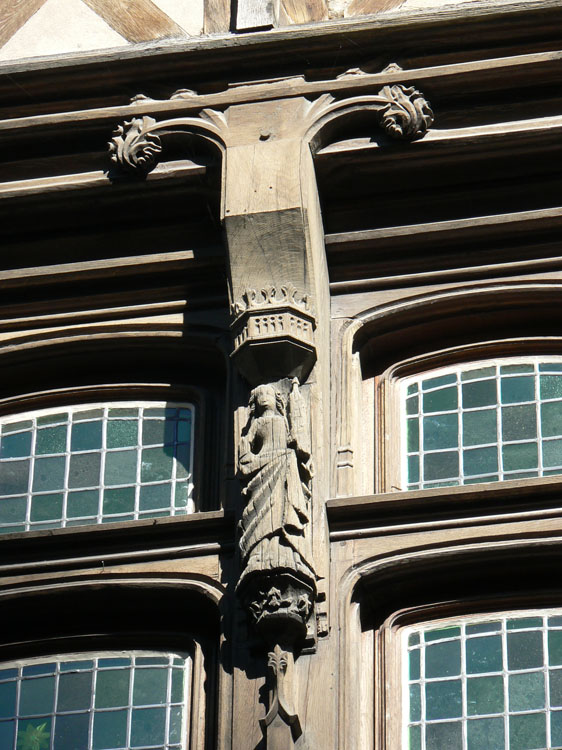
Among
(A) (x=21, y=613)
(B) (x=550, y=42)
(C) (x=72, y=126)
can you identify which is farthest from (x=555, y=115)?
(A) (x=21, y=613)

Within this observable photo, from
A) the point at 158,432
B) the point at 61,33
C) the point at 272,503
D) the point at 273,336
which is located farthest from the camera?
the point at 61,33

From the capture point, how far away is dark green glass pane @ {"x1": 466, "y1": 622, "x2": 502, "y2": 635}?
29.1 feet

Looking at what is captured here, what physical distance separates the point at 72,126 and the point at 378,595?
8.37 ft

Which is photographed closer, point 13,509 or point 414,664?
point 414,664

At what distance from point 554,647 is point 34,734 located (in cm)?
190

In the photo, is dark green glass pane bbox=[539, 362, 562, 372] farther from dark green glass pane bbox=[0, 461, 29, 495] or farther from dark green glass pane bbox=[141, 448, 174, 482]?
dark green glass pane bbox=[0, 461, 29, 495]

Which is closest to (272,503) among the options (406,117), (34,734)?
(34,734)

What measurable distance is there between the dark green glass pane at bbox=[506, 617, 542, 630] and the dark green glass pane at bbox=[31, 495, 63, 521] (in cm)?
190

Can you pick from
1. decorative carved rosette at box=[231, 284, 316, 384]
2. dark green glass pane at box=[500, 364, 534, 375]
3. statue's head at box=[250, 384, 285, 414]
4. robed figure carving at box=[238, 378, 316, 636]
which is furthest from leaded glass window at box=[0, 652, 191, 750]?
dark green glass pane at box=[500, 364, 534, 375]

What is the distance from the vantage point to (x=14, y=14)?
1090cm

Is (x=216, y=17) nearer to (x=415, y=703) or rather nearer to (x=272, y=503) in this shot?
(x=272, y=503)

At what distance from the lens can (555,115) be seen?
997cm

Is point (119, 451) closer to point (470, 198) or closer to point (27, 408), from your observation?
point (27, 408)

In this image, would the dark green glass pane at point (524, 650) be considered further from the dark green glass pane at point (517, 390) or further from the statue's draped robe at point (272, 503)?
the dark green glass pane at point (517, 390)
